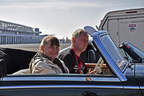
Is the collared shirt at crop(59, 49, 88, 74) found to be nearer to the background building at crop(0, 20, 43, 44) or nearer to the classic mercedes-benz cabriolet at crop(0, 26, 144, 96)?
the classic mercedes-benz cabriolet at crop(0, 26, 144, 96)

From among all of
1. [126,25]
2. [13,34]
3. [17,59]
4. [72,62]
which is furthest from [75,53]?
[13,34]

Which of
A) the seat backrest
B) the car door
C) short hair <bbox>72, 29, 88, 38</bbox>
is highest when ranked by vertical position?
short hair <bbox>72, 29, 88, 38</bbox>

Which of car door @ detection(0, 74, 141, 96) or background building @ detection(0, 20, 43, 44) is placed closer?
car door @ detection(0, 74, 141, 96)

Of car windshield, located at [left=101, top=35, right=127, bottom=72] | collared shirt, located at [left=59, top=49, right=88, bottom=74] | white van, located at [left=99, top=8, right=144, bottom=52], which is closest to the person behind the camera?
car windshield, located at [left=101, top=35, right=127, bottom=72]

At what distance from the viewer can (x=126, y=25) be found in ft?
27.3

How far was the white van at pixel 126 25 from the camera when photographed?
26.4ft

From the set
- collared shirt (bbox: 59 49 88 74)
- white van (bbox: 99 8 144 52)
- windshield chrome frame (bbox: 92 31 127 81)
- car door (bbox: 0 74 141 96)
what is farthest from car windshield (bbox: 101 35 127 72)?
white van (bbox: 99 8 144 52)

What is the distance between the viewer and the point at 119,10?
822cm

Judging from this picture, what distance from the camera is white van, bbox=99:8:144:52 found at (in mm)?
8055

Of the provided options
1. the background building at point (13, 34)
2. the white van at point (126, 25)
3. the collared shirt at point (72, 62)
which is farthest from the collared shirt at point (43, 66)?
the background building at point (13, 34)

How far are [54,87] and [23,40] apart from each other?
271ft

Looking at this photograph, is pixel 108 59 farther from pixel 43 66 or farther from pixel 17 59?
pixel 17 59

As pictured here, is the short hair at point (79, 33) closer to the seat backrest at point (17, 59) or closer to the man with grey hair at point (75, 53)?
the man with grey hair at point (75, 53)

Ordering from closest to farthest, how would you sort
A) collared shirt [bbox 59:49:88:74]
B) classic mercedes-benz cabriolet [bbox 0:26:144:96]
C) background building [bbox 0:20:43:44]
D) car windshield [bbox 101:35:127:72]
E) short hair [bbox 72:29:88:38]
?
classic mercedes-benz cabriolet [bbox 0:26:144:96]
car windshield [bbox 101:35:127:72]
short hair [bbox 72:29:88:38]
collared shirt [bbox 59:49:88:74]
background building [bbox 0:20:43:44]
